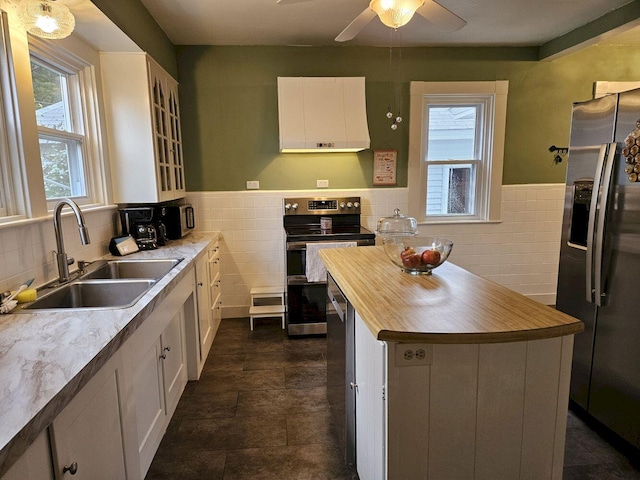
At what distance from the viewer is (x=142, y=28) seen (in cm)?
Result: 277

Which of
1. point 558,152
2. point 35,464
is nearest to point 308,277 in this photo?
point 35,464

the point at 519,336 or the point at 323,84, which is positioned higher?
the point at 323,84

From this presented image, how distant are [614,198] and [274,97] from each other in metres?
2.85

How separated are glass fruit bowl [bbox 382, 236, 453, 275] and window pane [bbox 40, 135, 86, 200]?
1927 mm

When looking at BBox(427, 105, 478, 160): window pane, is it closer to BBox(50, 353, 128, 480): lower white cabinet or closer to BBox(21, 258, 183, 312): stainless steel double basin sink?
BBox(21, 258, 183, 312): stainless steel double basin sink

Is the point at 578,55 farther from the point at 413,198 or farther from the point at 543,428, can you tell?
the point at 543,428

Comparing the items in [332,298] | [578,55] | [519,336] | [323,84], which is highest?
[578,55]

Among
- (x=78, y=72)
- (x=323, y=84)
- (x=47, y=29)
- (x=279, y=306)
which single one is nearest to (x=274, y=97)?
(x=323, y=84)

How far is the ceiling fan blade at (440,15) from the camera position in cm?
197

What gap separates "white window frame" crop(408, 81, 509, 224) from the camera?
388 cm

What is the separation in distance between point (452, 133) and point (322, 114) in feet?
4.62

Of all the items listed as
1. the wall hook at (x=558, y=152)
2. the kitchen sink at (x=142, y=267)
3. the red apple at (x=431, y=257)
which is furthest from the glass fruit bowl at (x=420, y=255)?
the wall hook at (x=558, y=152)

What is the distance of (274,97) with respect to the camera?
12.4 feet

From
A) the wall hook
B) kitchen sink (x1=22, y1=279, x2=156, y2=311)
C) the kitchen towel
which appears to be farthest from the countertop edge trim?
the wall hook
